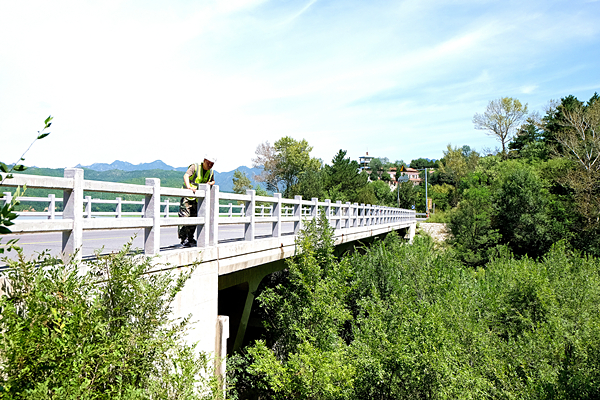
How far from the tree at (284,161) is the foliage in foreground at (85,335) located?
62206mm

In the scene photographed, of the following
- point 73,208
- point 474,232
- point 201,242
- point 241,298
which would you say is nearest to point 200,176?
point 201,242

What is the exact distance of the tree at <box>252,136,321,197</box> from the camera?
67.7 m

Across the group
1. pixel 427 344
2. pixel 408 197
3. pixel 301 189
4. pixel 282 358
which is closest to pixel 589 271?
pixel 427 344

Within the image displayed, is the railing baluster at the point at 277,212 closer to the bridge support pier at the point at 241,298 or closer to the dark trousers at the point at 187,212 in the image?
the bridge support pier at the point at 241,298

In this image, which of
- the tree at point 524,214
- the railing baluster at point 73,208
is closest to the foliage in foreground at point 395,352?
the railing baluster at point 73,208

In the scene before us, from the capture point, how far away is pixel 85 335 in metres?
3.87

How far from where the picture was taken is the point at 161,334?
4.91m

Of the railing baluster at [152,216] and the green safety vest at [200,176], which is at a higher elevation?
the green safety vest at [200,176]

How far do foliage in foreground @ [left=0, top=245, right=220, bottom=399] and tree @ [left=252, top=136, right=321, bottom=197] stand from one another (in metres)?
62.2

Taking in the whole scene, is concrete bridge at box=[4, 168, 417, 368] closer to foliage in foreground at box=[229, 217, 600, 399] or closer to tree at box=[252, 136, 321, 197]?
foliage in foreground at box=[229, 217, 600, 399]

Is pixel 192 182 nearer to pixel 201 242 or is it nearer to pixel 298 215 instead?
pixel 201 242

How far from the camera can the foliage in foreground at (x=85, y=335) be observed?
3396mm

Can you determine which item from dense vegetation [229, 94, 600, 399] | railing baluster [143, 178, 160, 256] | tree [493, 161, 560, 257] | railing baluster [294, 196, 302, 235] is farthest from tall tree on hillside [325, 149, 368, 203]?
railing baluster [143, 178, 160, 256]

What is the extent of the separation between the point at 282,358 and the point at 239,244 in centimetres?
519
